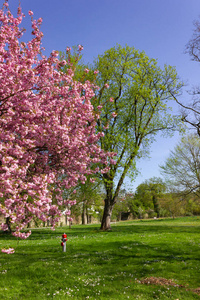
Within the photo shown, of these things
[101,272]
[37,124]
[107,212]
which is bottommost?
[101,272]

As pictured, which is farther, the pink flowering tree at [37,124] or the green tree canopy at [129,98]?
the green tree canopy at [129,98]

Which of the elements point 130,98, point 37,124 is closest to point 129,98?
point 130,98

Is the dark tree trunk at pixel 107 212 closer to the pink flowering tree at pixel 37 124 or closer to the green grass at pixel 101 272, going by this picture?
the green grass at pixel 101 272

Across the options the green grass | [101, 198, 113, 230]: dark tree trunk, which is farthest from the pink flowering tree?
[101, 198, 113, 230]: dark tree trunk

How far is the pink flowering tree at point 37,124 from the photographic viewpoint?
9.38 metres

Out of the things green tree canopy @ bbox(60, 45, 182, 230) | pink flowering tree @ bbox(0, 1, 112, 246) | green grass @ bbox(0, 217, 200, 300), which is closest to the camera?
green grass @ bbox(0, 217, 200, 300)

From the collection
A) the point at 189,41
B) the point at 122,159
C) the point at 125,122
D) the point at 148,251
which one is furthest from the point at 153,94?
the point at 148,251

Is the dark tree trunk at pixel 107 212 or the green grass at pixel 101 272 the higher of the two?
the dark tree trunk at pixel 107 212

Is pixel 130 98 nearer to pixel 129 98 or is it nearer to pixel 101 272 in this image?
pixel 129 98

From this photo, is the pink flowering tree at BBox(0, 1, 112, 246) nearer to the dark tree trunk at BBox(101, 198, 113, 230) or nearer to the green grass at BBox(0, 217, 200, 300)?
the green grass at BBox(0, 217, 200, 300)

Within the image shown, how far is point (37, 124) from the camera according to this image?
11.1 metres

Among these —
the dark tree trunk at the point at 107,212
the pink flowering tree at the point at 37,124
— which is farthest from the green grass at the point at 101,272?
the dark tree trunk at the point at 107,212

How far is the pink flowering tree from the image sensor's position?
938cm

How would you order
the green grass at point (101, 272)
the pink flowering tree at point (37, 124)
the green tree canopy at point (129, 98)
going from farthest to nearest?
the green tree canopy at point (129, 98), the pink flowering tree at point (37, 124), the green grass at point (101, 272)
